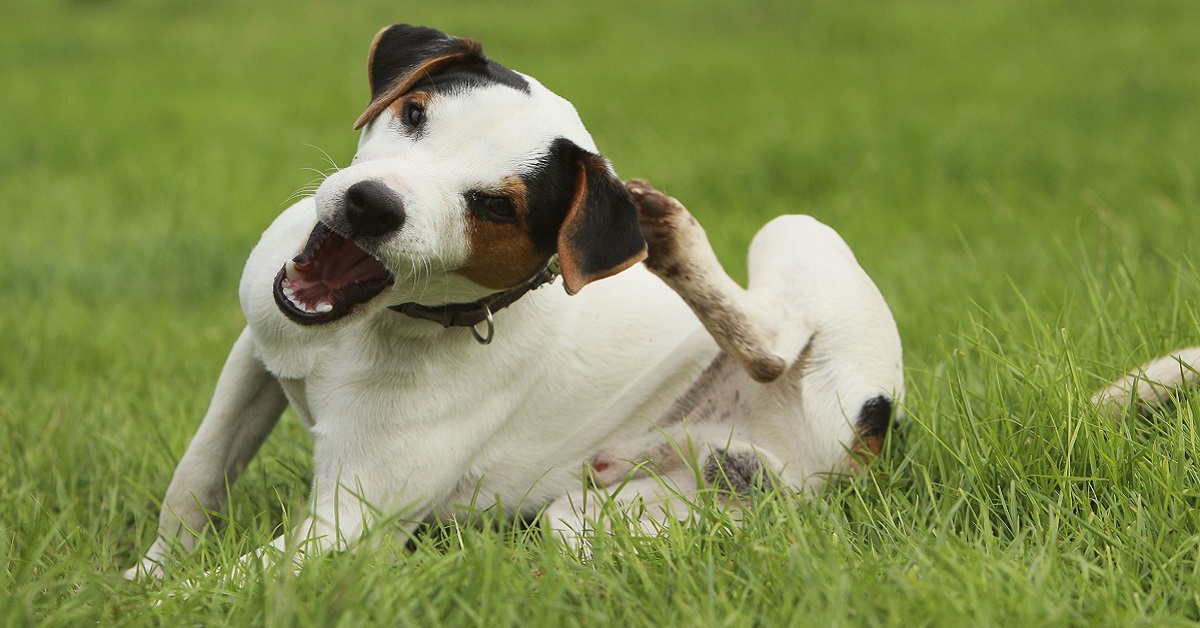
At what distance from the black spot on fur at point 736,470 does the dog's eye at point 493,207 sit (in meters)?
0.95

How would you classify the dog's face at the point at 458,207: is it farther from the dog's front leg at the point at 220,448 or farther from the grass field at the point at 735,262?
the dog's front leg at the point at 220,448

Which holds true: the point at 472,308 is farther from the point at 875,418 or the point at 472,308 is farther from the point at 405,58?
the point at 875,418

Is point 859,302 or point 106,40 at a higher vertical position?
point 859,302

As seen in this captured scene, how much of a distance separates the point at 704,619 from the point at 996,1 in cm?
1269

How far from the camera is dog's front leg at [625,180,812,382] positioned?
3371mm

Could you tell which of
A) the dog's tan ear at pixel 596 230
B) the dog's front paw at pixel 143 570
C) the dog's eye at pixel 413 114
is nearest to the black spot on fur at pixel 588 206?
the dog's tan ear at pixel 596 230

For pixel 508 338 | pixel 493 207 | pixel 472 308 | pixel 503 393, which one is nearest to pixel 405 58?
pixel 493 207

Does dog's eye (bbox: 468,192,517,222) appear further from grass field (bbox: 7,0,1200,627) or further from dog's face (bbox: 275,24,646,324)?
grass field (bbox: 7,0,1200,627)

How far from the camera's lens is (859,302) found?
3.60 m

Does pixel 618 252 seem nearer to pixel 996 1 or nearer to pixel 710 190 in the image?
pixel 710 190

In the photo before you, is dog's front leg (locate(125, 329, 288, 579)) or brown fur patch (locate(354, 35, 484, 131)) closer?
brown fur patch (locate(354, 35, 484, 131))

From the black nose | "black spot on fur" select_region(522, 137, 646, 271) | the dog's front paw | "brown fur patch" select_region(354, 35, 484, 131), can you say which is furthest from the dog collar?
the dog's front paw

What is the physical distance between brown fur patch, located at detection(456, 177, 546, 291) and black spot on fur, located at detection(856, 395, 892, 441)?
111 cm

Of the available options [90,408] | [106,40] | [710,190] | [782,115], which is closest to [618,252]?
[90,408]
